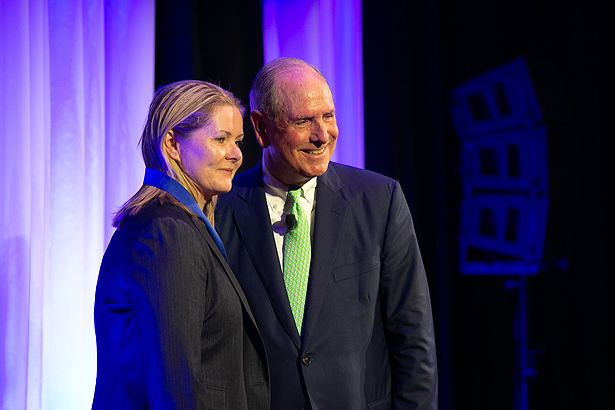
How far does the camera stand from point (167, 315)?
4.50ft

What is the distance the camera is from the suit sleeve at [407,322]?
1.86m

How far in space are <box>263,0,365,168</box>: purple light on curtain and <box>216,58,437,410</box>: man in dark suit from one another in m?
1.05

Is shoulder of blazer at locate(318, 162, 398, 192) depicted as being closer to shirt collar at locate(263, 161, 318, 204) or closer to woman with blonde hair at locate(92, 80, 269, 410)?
shirt collar at locate(263, 161, 318, 204)

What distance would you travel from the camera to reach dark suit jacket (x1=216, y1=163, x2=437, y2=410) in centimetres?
178

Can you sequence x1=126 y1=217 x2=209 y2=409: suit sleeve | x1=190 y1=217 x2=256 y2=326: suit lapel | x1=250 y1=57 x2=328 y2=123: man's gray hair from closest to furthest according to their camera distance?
Answer: x1=126 y1=217 x2=209 y2=409: suit sleeve → x1=190 y1=217 x2=256 y2=326: suit lapel → x1=250 y1=57 x2=328 y2=123: man's gray hair

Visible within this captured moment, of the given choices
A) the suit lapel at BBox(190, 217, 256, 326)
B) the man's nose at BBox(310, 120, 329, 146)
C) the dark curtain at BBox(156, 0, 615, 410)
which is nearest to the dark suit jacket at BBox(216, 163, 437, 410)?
the man's nose at BBox(310, 120, 329, 146)

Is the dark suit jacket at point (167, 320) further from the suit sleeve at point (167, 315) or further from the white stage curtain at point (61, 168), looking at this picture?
the white stage curtain at point (61, 168)

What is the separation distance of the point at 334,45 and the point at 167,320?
1939 millimetres

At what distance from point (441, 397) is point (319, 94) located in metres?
1.86

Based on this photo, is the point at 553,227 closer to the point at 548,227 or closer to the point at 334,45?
the point at 548,227

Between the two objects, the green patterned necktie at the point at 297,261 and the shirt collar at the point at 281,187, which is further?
the shirt collar at the point at 281,187

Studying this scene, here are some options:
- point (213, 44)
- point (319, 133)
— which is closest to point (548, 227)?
point (213, 44)

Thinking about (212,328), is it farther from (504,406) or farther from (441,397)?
(504,406)

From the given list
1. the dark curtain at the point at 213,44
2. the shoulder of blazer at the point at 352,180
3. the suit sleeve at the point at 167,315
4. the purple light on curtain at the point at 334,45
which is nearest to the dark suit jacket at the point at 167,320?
the suit sleeve at the point at 167,315
